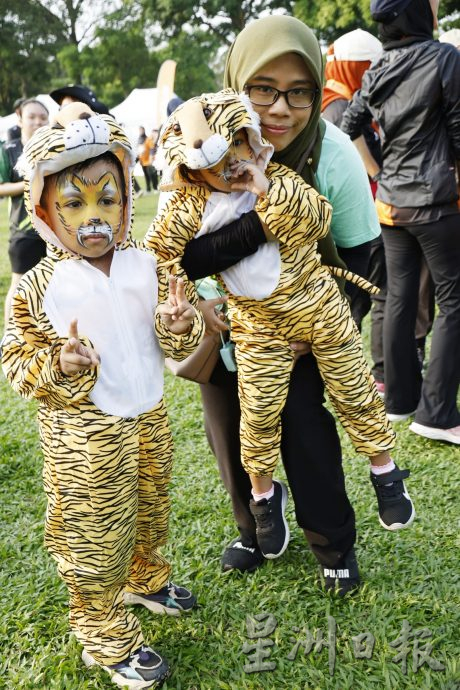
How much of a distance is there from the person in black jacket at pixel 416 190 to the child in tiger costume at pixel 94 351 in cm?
201

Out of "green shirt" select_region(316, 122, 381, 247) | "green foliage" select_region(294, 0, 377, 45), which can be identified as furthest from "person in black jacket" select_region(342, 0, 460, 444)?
"green foliage" select_region(294, 0, 377, 45)

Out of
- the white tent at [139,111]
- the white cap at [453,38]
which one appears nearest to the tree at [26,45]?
the white tent at [139,111]

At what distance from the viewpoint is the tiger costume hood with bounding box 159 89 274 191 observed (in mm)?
1987

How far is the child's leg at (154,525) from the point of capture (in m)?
2.23

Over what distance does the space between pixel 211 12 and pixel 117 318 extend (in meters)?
34.5

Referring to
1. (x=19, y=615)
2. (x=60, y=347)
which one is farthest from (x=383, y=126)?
(x=19, y=615)

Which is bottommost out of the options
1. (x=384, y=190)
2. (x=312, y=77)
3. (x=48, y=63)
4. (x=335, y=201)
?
(x=48, y=63)

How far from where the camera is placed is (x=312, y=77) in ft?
7.23

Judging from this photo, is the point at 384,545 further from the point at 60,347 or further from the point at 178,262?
the point at 60,347

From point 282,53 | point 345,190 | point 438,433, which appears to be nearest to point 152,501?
point 345,190

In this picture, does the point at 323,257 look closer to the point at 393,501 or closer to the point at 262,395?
the point at 262,395

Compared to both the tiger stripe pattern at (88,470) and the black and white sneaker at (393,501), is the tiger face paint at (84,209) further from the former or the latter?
the black and white sneaker at (393,501)

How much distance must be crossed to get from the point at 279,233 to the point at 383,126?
1.91 meters

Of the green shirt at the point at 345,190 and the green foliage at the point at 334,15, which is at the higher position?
the green shirt at the point at 345,190
